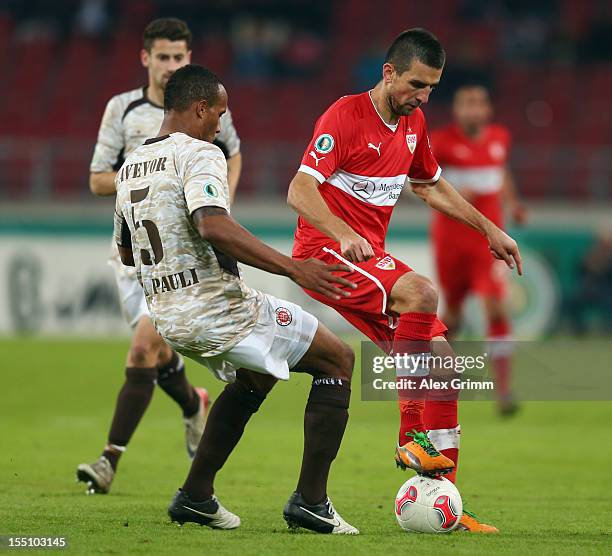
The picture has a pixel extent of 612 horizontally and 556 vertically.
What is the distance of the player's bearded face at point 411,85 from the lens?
6.09m

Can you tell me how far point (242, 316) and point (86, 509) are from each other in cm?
150

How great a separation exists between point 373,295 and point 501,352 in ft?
18.9

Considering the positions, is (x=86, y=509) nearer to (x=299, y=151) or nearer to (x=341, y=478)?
(x=341, y=478)

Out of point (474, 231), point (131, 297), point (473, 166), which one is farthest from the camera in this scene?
point (473, 166)

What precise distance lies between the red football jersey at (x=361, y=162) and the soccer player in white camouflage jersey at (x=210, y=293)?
0.86 metres

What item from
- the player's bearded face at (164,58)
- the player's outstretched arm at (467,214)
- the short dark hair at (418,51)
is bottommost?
the player's outstretched arm at (467,214)

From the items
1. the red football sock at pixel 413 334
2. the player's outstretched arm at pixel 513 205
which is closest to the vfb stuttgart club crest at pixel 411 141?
the red football sock at pixel 413 334

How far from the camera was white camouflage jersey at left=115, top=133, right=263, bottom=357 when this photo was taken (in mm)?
5328

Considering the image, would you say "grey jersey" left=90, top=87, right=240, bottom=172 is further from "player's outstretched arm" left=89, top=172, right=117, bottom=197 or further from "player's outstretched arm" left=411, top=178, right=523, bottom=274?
"player's outstretched arm" left=411, top=178, right=523, bottom=274

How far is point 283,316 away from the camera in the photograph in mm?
5516

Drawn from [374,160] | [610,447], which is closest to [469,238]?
[610,447]

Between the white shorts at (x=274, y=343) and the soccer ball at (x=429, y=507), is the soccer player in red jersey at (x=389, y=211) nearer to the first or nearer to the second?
the soccer ball at (x=429, y=507)

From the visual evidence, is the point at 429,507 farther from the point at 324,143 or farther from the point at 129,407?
the point at 129,407

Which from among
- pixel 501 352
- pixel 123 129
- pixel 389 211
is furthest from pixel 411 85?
pixel 501 352
